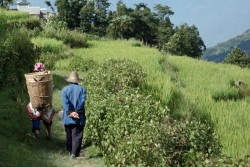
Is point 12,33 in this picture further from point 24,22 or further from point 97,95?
point 24,22

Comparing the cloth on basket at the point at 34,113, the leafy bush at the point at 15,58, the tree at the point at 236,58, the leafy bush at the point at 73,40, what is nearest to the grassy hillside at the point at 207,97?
the cloth on basket at the point at 34,113

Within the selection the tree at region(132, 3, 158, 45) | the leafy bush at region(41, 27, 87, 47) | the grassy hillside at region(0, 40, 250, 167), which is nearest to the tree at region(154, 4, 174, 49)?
the tree at region(132, 3, 158, 45)

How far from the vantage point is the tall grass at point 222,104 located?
22.3ft

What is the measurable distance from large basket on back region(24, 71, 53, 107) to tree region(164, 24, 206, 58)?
4127 centimetres

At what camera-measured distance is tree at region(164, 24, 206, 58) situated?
4975cm

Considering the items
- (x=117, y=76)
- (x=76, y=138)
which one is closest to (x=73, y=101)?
(x=76, y=138)

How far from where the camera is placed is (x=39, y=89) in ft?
25.4

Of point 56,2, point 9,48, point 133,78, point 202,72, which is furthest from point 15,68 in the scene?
point 56,2

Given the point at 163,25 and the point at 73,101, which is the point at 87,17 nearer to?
the point at 163,25

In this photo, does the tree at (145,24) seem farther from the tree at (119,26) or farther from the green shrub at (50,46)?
the green shrub at (50,46)

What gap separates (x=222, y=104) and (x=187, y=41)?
150 feet

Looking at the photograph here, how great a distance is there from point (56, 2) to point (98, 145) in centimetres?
4670

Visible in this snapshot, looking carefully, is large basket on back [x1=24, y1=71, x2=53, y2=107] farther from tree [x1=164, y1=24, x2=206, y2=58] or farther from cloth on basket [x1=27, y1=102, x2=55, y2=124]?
tree [x1=164, y1=24, x2=206, y2=58]

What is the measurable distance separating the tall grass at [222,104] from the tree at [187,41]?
34.7 m
